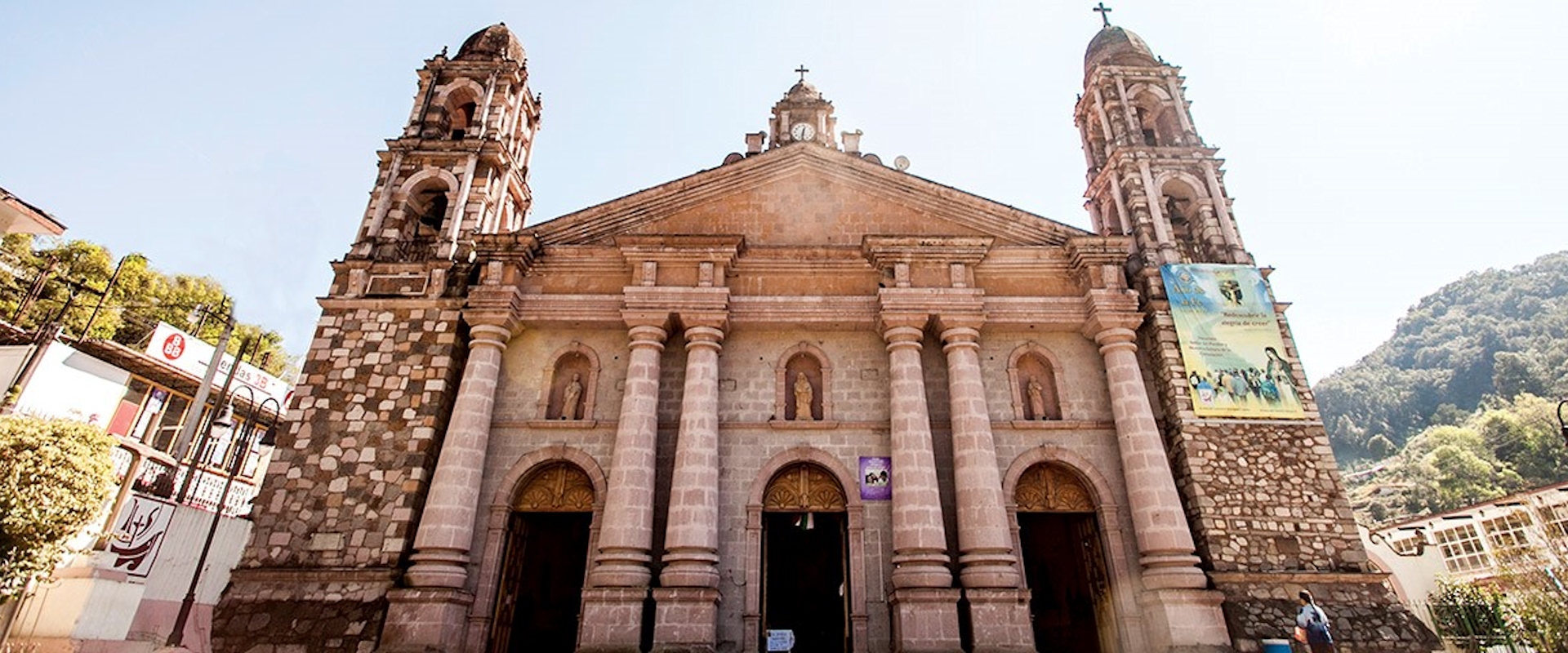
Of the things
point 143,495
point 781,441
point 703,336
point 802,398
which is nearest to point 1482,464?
point 802,398

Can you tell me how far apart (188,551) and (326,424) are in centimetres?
665

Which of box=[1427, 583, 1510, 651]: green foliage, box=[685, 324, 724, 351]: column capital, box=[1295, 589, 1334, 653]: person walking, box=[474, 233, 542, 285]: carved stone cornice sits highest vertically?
box=[474, 233, 542, 285]: carved stone cornice

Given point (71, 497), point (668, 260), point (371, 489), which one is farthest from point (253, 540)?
point (668, 260)

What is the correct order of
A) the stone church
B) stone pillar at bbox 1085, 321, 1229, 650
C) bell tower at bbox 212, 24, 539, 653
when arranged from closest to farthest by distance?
1. stone pillar at bbox 1085, 321, 1229, 650
2. bell tower at bbox 212, 24, 539, 653
3. the stone church

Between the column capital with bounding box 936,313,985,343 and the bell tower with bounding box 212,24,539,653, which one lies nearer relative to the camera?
the bell tower with bounding box 212,24,539,653

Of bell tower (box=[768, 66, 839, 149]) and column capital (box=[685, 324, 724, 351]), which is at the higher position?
bell tower (box=[768, 66, 839, 149])

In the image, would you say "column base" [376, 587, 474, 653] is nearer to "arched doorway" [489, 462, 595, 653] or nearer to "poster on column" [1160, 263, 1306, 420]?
"arched doorway" [489, 462, 595, 653]

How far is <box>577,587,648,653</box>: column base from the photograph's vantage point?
1220 cm

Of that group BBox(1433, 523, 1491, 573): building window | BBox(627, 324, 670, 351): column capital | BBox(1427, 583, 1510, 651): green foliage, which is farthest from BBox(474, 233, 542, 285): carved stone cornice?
BBox(1433, 523, 1491, 573): building window

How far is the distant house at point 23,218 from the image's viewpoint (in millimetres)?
20953

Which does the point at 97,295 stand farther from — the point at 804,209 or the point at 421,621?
the point at 804,209

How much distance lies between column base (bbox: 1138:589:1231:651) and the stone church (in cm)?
4

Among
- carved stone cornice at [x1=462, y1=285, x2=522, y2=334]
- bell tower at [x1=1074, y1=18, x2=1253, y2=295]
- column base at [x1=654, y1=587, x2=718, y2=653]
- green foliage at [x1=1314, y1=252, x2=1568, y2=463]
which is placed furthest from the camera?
green foliage at [x1=1314, y1=252, x2=1568, y2=463]

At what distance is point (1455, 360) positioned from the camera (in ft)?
283
